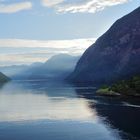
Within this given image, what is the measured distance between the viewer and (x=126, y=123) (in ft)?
429

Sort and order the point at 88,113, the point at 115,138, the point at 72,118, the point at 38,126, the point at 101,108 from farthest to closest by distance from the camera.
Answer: the point at 101,108 → the point at 88,113 → the point at 72,118 → the point at 38,126 → the point at 115,138

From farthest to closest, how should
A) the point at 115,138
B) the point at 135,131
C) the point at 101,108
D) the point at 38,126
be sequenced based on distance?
the point at 101,108 < the point at 38,126 < the point at 135,131 < the point at 115,138

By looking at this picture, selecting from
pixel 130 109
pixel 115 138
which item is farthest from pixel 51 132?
pixel 130 109

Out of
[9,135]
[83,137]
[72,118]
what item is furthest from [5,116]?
[83,137]

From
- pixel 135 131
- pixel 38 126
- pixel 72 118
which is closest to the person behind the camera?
pixel 135 131

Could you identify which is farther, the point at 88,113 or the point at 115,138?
the point at 88,113

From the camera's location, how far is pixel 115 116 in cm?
14850

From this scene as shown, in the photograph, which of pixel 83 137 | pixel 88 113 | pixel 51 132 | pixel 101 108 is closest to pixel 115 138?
pixel 83 137

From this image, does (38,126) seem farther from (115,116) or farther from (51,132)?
(115,116)

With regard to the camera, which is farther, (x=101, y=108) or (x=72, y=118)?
(x=101, y=108)

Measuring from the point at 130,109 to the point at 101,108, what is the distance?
14.0 m

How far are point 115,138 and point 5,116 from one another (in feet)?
182

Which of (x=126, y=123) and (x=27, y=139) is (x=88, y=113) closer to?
(x=126, y=123)

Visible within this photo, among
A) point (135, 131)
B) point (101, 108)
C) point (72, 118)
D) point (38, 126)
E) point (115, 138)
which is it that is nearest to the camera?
point (115, 138)
